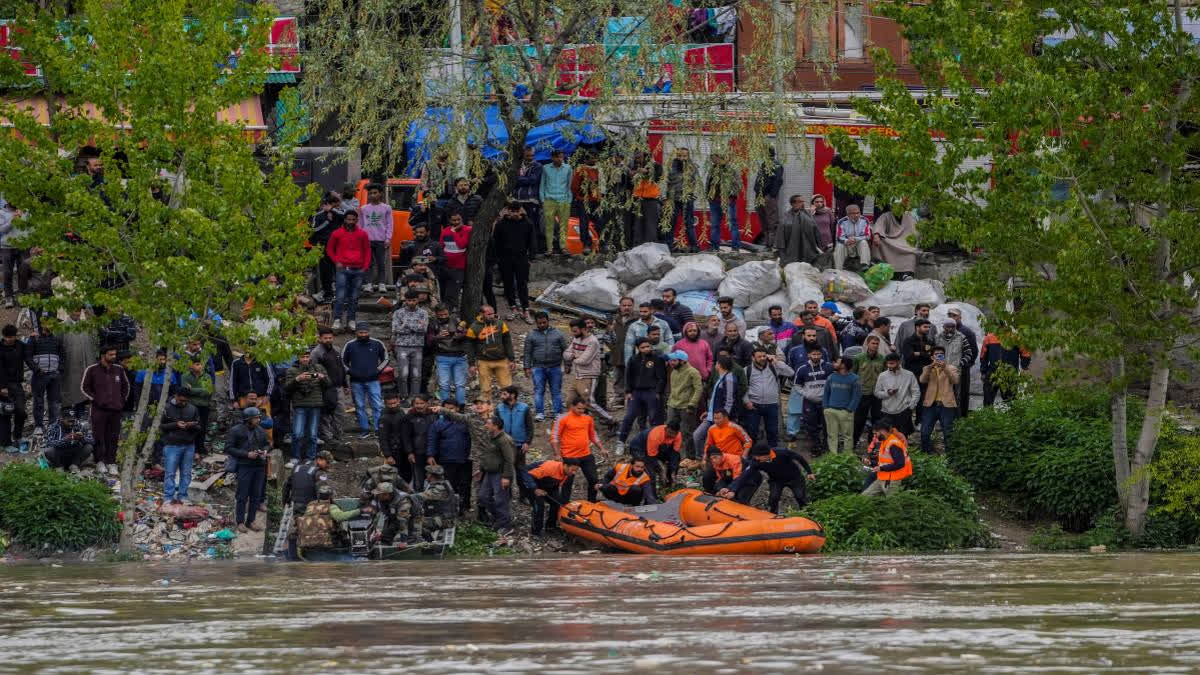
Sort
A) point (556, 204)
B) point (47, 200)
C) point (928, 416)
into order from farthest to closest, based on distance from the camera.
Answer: point (556, 204)
point (928, 416)
point (47, 200)

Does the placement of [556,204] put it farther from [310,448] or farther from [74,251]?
[74,251]

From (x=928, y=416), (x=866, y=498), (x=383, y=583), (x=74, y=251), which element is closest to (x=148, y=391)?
(x=74, y=251)

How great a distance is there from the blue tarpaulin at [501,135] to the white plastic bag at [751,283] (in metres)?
3.10

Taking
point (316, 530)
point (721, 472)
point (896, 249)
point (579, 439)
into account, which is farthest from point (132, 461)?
point (896, 249)

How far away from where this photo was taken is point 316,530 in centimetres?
2219

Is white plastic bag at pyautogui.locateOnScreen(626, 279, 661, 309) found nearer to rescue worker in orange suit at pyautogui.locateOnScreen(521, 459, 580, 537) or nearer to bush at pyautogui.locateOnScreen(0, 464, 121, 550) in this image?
rescue worker in orange suit at pyautogui.locateOnScreen(521, 459, 580, 537)

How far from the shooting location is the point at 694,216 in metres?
33.2

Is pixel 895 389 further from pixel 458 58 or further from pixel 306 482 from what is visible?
pixel 458 58

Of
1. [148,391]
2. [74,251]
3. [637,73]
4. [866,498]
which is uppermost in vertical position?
[637,73]

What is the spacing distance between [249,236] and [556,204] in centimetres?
998

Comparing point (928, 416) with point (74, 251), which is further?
point (928, 416)

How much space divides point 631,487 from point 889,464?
10.7 feet

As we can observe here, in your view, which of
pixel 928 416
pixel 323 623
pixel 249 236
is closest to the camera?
pixel 323 623

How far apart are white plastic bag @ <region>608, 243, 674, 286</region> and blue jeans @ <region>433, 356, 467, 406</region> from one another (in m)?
5.41
